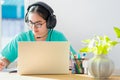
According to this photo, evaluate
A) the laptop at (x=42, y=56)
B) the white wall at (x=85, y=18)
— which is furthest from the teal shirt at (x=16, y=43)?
the laptop at (x=42, y=56)

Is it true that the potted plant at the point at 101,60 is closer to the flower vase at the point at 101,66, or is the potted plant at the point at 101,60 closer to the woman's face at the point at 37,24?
the flower vase at the point at 101,66

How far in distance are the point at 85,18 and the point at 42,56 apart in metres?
1.54

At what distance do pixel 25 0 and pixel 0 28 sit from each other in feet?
1.50

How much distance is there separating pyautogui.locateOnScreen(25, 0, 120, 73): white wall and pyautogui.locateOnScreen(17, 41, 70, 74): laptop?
1.41 m

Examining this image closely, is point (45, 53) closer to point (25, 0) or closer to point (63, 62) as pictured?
point (63, 62)

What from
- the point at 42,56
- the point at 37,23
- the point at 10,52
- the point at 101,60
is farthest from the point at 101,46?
the point at 10,52

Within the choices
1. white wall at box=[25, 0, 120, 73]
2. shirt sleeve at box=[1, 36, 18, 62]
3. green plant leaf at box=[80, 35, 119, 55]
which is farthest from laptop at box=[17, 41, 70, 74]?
white wall at box=[25, 0, 120, 73]

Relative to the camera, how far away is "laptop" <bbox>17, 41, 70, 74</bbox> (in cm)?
185

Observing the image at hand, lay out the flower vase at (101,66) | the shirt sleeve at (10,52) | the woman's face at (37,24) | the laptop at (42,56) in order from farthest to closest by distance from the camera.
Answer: the shirt sleeve at (10,52), the woman's face at (37,24), the laptop at (42,56), the flower vase at (101,66)

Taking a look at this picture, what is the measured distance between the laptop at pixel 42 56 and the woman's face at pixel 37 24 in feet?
2.02

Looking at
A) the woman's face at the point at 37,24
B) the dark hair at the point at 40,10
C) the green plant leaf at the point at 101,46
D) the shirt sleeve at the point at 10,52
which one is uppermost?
the dark hair at the point at 40,10

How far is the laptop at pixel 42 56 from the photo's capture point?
185 cm

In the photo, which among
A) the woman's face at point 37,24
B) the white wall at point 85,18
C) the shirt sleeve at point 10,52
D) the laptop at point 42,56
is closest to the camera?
the laptop at point 42,56

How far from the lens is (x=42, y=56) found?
185 cm
